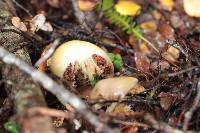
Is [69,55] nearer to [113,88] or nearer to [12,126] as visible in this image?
[113,88]

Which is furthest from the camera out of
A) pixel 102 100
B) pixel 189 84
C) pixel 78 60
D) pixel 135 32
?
pixel 135 32

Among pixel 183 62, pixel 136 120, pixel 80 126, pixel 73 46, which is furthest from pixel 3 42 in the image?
pixel 183 62

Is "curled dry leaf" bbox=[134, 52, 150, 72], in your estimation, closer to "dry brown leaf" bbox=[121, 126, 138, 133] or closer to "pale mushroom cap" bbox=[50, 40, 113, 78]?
"pale mushroom cap" bbox=[50, 40, 113, 78]

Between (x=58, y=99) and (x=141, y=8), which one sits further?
(x=141, y=8)

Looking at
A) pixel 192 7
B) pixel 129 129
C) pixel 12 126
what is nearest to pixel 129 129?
pixel 129 129

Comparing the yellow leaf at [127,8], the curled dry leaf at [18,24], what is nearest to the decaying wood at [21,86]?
the curled dry leaf at [18,24]

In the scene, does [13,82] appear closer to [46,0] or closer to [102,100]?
[102,100]
